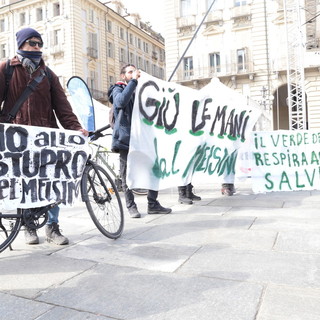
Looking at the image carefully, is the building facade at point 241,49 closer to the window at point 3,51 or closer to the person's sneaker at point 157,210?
the window at point 3,51

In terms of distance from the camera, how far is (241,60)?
86.0ft

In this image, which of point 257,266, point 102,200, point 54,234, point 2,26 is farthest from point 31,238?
point 2,26

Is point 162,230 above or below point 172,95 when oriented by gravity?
below

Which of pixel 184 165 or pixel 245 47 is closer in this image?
pixel 184 165

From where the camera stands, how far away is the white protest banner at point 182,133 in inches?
175

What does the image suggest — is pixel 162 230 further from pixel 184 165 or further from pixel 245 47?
pixel 245 47

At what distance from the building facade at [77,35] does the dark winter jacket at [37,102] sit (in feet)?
104

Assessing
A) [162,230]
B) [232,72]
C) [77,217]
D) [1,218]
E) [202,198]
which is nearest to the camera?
[1,218]

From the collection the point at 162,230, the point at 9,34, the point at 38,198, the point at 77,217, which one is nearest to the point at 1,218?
the point at 38,198

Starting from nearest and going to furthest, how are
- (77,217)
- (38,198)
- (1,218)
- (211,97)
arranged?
1. (1,218)
2. (38,198)
3. (77,217)
4. (211,97)

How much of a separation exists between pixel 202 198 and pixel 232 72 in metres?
21.4

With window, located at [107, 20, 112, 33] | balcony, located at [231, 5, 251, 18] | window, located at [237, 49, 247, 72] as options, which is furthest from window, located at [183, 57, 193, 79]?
window, located at [107, 20, 112, 33]

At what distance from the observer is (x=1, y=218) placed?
279 centimetres

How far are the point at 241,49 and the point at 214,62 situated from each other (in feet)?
6.64
